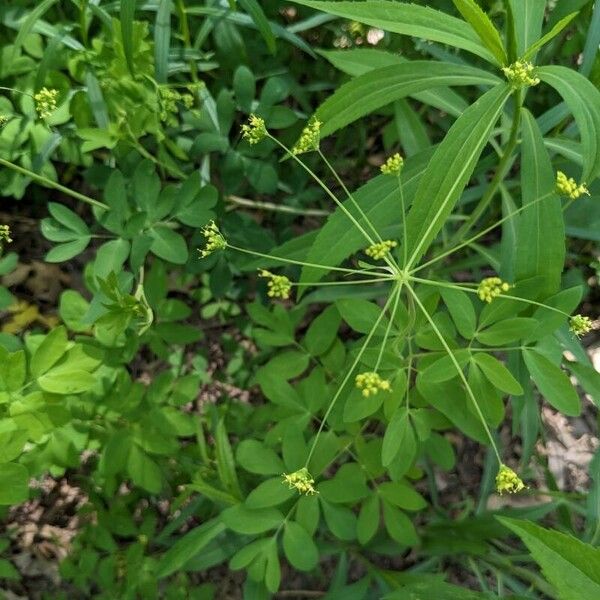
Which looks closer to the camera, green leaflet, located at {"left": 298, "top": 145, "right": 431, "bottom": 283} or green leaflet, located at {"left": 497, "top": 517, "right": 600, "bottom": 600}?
green leaflet, located at {"left": 497, "top": 517, "right": 600, "bottom": 600}

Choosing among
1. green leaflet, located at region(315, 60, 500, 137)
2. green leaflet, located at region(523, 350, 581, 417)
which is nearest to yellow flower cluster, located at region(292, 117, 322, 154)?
green leaflet, located at region(315, 60, 500, 137)

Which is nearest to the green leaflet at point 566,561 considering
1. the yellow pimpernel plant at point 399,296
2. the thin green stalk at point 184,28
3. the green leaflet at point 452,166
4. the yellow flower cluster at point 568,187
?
the yellow pimpernel plant at point 399,296

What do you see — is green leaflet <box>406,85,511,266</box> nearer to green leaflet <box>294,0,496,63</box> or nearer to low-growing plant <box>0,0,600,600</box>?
low-growing plant <box>0,0,600,600</box>

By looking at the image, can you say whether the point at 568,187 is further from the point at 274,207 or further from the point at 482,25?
the point at 274,207

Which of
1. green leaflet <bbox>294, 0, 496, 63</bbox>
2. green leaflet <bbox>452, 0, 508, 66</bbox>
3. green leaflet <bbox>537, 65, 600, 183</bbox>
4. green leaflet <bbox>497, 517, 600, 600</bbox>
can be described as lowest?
green leaflet <bbox>497, 517, 600, 600</bbox>

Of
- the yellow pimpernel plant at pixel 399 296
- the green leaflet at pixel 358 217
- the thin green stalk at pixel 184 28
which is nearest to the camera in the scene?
the yellow pimpernel plant at pixel 399 296

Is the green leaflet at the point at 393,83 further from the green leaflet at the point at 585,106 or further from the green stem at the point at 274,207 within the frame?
the green stem at the point at 274,207

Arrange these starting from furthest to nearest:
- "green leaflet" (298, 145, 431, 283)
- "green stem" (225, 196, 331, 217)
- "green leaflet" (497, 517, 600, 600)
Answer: "green stem" (225, 196, 331, 217), "green leaflet" (298, 145, 431, 283), "green leaflet" (497, 517, 600, 600)
